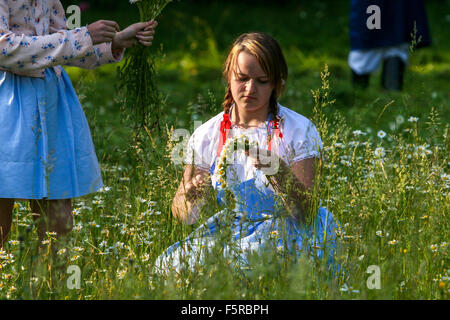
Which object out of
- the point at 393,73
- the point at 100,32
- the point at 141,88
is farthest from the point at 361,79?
the point at 100,32

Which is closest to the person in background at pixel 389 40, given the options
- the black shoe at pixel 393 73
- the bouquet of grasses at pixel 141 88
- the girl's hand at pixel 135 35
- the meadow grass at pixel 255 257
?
the black shoe at pixel 393 73

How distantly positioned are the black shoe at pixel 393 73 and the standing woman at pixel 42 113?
4570 mm

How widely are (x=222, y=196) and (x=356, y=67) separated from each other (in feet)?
14.8

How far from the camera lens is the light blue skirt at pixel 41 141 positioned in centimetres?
261

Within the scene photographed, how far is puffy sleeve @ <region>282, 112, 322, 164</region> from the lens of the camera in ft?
9.20

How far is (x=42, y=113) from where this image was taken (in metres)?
2.65

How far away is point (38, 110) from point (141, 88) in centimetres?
66

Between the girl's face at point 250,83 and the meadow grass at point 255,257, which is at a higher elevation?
the girl's face at point 250,83

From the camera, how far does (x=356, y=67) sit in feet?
22.8

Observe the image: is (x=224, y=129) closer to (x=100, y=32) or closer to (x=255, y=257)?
(x=100, y=32)

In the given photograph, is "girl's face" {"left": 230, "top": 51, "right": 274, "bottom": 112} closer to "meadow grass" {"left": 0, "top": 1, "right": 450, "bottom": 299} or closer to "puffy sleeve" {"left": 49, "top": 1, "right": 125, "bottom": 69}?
"meadow grass" {"left": 0, "top": 1, "right": 450, "bottom": 299}

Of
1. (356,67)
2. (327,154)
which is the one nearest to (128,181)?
(327,154)

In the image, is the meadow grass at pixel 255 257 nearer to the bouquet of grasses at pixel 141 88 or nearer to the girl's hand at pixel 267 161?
the bouquet of grasses at pixel 141 88
